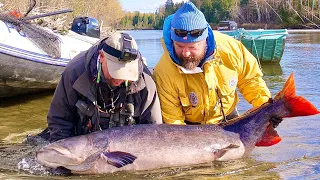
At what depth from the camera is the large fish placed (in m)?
4.24

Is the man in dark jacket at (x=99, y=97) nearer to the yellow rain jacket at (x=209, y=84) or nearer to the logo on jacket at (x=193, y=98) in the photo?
the yellow rain jacket at (x=209, y=84)

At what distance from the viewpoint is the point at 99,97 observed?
4734 millimetres

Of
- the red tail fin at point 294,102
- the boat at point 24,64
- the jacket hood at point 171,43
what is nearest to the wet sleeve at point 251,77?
the jacket hood at point 171,43

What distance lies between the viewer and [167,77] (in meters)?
5.22

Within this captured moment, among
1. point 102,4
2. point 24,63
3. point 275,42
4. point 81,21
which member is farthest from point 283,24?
point 24,63

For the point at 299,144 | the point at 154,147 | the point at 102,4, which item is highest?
the point at 154,147

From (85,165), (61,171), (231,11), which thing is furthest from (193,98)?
(231,11)

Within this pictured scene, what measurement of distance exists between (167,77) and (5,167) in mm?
1914

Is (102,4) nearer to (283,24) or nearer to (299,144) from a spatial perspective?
(283,24)

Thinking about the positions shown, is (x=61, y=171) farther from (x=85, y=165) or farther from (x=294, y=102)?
(x=294, y=102)

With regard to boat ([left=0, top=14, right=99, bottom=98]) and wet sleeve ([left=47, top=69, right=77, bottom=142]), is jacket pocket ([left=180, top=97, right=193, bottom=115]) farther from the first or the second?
boat ([left=0, top=14, right=99, bottom=98])

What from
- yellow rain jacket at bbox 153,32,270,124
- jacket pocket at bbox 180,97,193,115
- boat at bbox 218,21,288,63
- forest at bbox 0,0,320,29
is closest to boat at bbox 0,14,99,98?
yellow rain jacket at bbox 153,32,270,124

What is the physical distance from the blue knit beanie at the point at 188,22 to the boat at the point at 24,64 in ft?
12.4

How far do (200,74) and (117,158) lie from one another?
4.86 feet
